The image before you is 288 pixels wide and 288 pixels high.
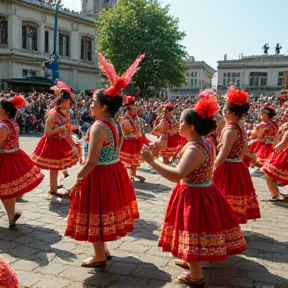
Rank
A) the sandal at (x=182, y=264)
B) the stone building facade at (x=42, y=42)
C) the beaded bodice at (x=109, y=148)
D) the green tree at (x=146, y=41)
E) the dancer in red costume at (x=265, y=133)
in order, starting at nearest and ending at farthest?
the beaded bodice at (x=109, y=148) → the sandal at (x=182, y=264) → the dancer in red costume at (x=265, y=133) → the stone building facade at (x=42, y=42) → the green tree at (x=146, y=41)

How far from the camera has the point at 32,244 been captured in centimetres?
455

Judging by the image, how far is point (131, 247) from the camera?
179 inches

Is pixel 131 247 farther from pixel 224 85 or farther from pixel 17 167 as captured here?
pixel 224 85

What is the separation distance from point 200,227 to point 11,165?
2.90 meters

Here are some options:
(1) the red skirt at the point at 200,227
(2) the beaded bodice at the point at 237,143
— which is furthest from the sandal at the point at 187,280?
(2) the beaded bodice at the point at 237,143

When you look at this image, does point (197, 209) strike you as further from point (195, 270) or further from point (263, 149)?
point (263, 149)

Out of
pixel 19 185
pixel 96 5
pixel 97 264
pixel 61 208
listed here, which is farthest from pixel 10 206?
pixel 96 5

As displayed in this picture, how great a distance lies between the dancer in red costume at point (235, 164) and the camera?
175 inches

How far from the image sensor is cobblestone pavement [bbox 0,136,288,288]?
12.1ft


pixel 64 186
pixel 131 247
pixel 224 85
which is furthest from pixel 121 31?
pixel 131 247

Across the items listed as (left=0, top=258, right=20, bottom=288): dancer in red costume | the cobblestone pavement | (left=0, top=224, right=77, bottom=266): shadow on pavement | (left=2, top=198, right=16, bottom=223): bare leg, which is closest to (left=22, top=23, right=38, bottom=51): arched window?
the cobblestone pavement

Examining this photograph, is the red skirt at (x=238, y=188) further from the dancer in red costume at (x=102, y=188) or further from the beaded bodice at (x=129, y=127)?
the beaded bodice at (x=129, y=127)

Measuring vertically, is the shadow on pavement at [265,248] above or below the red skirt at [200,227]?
below

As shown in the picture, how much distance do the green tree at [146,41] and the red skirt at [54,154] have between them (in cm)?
2582
